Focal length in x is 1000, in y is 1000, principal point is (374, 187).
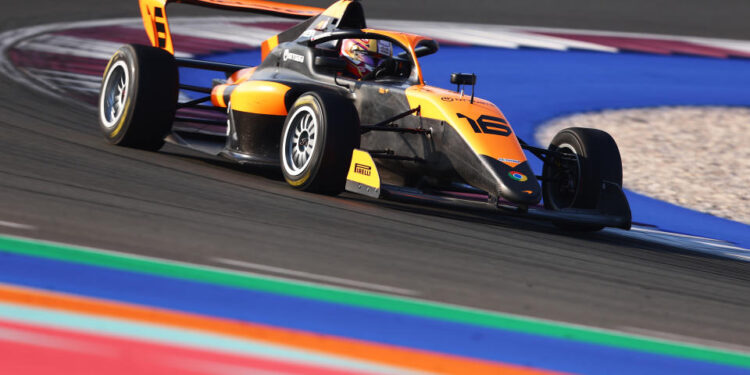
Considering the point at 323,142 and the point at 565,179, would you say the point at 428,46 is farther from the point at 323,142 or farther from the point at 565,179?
the point at 323,142

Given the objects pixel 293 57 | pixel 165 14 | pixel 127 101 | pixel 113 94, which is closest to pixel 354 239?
pixel 293 57

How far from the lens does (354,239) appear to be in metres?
4.66

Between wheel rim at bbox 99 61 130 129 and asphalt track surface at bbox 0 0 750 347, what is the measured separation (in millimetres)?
216

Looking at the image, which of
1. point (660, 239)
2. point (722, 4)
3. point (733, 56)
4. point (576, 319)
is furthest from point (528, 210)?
point (722, 4)

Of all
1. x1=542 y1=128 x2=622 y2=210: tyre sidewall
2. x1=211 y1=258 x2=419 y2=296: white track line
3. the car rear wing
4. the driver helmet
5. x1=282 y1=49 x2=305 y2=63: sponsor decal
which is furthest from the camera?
the car rear wing

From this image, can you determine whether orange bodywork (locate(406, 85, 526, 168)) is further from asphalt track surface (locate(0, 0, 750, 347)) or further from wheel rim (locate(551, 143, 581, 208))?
wheel rim (locate(551, 143, 581, 208))

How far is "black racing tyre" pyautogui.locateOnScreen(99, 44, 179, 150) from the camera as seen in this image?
686 centimetres

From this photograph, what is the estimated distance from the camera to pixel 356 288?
12.1 ft

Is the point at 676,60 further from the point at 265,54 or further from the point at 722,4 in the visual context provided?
the point at 265,54

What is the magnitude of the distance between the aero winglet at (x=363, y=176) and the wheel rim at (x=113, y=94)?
91.5 inches

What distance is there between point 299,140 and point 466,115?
40.7 inches

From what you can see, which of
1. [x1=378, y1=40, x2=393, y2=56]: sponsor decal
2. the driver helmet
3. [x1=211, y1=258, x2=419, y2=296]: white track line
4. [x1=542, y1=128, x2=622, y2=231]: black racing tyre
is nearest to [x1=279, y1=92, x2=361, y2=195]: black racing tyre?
the driver helmet

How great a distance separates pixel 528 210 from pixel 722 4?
67.0 feet

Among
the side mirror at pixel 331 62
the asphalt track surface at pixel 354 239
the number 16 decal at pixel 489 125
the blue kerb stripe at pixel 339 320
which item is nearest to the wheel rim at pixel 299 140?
the asphalt track surface at pixel 354 239
